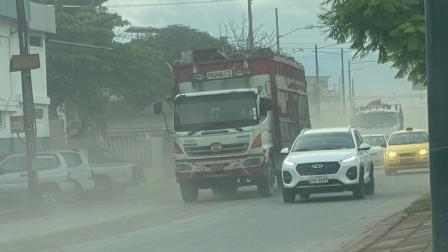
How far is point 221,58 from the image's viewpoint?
2467 cm

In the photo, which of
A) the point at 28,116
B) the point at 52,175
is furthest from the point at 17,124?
the point at 52,175

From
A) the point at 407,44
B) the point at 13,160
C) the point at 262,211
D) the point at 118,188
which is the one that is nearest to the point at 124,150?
the point at 118,188

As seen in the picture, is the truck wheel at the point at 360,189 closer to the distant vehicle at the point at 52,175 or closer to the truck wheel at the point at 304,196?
the truck wheel at the point at 304,196

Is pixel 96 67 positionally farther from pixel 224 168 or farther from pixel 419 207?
pixel 419 207

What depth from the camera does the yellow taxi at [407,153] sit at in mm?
32062

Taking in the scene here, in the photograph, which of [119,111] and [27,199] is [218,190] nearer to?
[27,199]

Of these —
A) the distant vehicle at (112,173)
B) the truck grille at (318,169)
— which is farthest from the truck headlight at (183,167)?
the distant vehicle at (112,173)

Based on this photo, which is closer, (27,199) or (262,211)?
(262,211)

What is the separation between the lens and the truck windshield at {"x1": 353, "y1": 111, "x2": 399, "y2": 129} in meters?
45.8

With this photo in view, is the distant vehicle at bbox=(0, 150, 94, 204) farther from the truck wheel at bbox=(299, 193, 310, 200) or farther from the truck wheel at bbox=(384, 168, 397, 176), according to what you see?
the truck wheel at bbox=(384, 168, 397, 176)

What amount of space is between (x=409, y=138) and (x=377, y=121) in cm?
1290

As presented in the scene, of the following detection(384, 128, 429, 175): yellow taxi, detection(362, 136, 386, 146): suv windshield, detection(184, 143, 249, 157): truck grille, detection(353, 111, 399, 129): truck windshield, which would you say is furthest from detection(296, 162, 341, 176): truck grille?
detection(353, 111, 399, 129): truck windshield

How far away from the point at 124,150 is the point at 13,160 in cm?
1501

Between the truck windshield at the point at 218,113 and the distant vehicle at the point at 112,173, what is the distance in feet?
21.0
